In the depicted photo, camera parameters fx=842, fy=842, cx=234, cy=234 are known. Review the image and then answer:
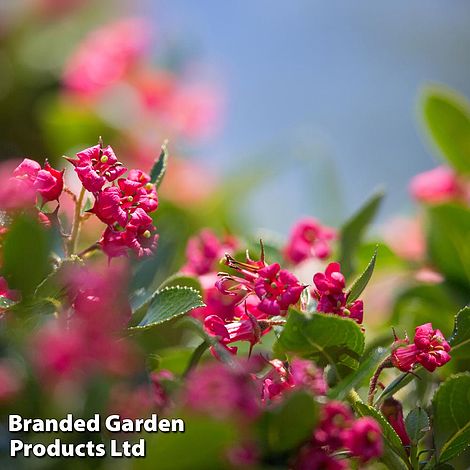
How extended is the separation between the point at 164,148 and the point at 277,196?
1.26 metres

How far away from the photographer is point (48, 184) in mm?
527

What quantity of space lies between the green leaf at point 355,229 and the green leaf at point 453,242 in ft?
0.29

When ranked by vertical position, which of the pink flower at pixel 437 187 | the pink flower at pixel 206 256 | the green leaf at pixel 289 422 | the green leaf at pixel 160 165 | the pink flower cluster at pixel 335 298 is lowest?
the green leaf at pixel 289 422

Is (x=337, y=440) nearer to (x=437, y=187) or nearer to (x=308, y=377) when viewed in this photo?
(x=308, y=377)

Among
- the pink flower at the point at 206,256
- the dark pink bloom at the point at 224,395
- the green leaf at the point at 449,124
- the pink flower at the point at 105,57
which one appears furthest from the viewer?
the pink flower at the point at 105,57

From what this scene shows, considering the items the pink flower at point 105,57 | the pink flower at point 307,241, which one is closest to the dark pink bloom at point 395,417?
the pink flower at point 307,241

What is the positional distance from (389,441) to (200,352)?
0.45ft

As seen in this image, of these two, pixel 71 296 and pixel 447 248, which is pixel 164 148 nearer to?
pixel 71 296

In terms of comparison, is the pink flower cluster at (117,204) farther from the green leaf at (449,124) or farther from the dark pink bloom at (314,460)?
the green leaf at (449,124)

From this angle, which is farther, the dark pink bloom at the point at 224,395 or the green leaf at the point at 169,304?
the green leaf at the point at 169,304

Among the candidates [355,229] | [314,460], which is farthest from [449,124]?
[314,460]

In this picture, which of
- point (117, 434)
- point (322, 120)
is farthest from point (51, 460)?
point (322, 120)

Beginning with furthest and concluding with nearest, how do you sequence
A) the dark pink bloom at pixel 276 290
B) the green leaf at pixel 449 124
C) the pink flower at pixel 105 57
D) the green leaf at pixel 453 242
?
the pink flower at pixel 105 57 → the green leaf at pixel 449 124 → the green leaf at pixel 453 242 → the dark pink bloom at pixel 276 290

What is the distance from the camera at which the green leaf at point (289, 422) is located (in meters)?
0.40
